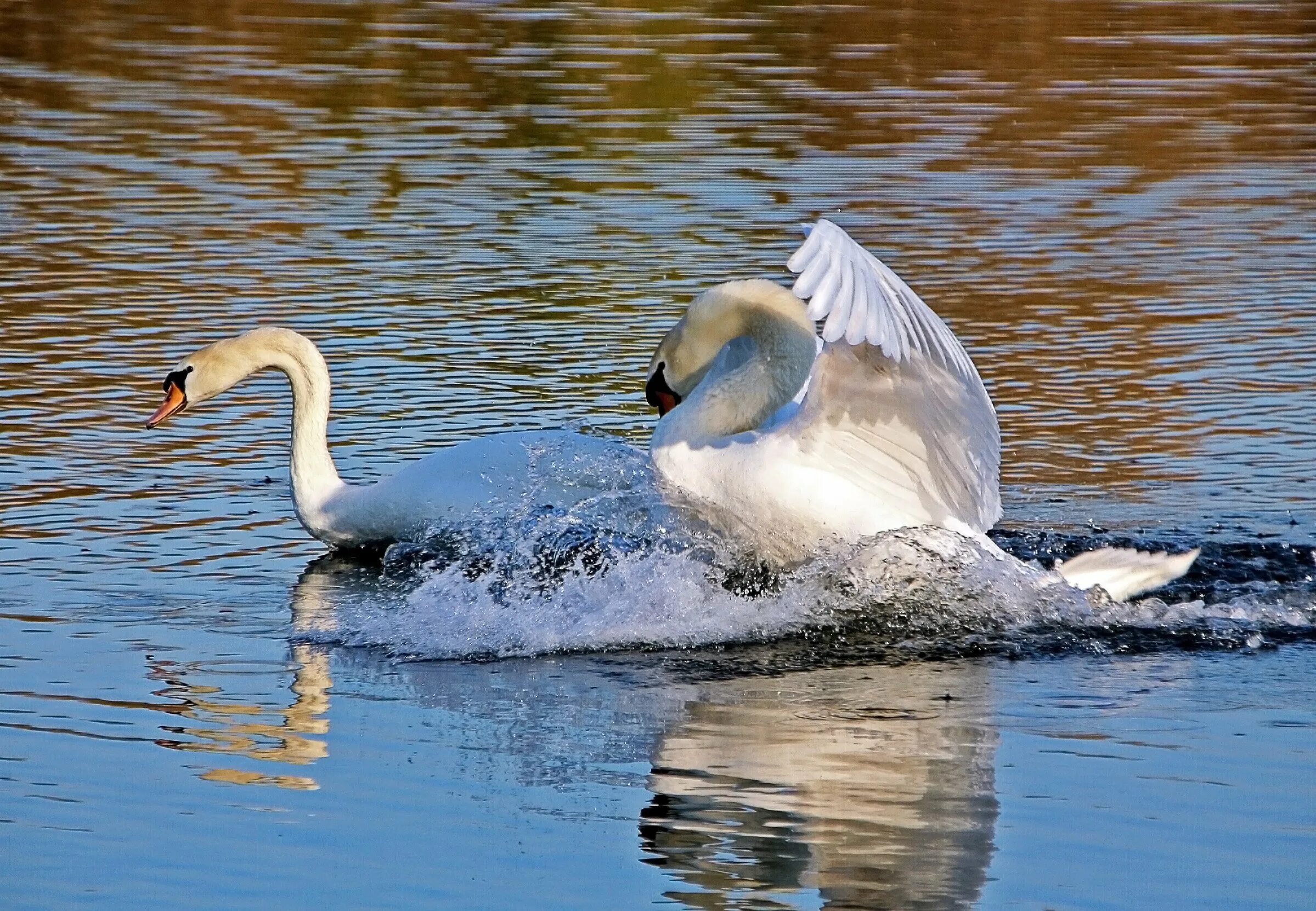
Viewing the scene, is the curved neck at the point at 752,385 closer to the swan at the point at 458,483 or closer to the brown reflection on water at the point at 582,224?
the swan at the point at 458,483

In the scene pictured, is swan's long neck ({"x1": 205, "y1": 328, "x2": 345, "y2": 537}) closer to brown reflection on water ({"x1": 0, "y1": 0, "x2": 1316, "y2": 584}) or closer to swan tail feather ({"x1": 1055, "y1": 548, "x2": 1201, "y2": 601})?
brown reflection on water ({"x1": 0, "y1": 0, "x2": 1316, "y2": 584})

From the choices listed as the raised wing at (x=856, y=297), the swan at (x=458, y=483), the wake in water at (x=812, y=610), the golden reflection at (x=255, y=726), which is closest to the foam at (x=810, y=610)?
the wake in water at (x=812, y=610)

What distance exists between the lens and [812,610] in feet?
20.6

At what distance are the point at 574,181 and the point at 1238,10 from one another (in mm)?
14594

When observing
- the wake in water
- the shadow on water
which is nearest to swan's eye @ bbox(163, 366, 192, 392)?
the wake in water

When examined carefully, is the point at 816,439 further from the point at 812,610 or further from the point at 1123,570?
the point at 1123,570

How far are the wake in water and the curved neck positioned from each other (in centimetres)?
27

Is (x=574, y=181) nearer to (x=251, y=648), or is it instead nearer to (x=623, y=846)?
(x=251, y=648)

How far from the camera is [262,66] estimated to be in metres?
21.8

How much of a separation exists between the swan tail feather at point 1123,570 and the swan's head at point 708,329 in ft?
3.49

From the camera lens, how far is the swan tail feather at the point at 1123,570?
6.46 meters

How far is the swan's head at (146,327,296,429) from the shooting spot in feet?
26.5

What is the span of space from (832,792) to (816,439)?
5.64 ft

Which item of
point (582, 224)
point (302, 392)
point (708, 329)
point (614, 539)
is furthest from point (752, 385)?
point (582, 224)
